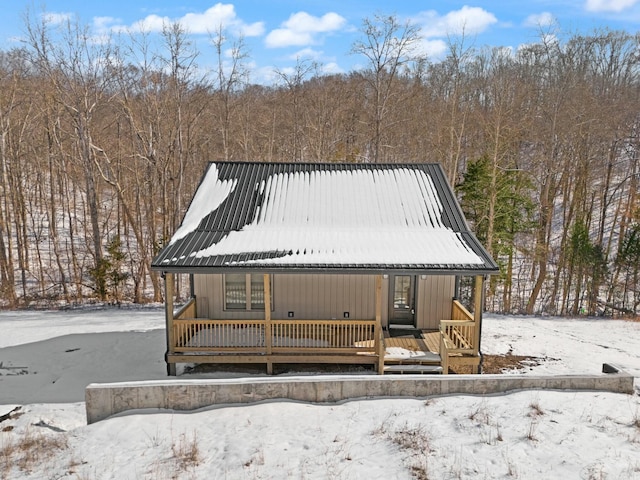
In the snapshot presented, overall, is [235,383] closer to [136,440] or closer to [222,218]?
[136,440]

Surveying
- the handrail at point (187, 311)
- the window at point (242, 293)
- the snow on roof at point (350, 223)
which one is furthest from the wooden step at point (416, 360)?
the handrail at point (187, 311)

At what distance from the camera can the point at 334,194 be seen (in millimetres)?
12273

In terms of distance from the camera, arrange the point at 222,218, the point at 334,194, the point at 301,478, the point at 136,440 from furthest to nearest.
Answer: the point at 334,194 < the point at 222,218 < the point at 136,440 < the point at 301,478

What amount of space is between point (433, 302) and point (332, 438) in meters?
5.96

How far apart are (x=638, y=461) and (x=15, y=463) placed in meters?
8.83

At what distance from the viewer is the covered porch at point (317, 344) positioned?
9414mm

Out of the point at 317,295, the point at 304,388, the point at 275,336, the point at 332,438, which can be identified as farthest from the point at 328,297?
the point at 332,438

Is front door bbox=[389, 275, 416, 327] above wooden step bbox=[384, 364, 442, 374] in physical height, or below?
above

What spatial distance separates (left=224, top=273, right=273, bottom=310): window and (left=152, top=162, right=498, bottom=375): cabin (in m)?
0.03

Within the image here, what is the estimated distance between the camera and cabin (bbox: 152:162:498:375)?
30.5 ft

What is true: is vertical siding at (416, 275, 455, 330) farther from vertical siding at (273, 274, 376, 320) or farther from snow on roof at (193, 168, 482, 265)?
snow on roof at (193, 168, 482, 265)

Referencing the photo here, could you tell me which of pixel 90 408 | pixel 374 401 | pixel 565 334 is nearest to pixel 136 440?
pixel 90 408

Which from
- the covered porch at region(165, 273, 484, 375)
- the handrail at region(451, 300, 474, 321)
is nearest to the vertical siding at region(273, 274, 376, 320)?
the covered porch at region(165, 273, 484, 375)

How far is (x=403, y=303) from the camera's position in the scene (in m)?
11.4
